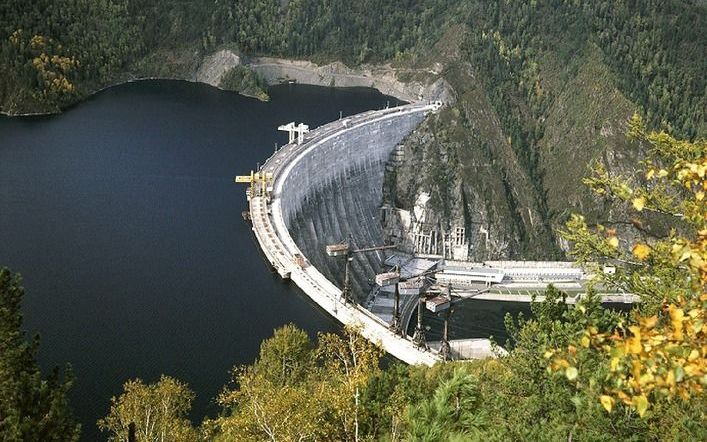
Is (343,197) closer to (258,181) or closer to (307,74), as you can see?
(258,181)

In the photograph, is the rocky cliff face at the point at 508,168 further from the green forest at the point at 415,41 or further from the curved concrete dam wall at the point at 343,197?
the curved concrete dam wall at the point at 343,197

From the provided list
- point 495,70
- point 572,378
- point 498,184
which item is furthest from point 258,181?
point 572,378

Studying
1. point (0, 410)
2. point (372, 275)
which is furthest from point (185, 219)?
point (0, 410)

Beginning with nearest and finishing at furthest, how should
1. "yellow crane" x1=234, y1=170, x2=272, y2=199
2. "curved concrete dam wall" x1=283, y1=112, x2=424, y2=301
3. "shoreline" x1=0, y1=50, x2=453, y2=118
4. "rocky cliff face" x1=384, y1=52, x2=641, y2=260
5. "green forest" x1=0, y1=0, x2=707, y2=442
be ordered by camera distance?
1. "green forest" x1=0, y1=0, x2=707, y2=442
2. "yellow crane" x1=234, y1=170, x2=272, y2=199
3. "curved concrete dam wall" x1=283, y1=112, x2=424, y2=301
4. "rocky cliff face" x1=384, y1=52, x2=641, y2=260
5. "shoreline" x1=0, y1=50, x2=453, y2=118

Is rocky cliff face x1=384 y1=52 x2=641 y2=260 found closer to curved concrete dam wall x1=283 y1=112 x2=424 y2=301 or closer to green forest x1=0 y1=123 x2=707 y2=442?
curved concrete dam wall x1=283 y1=112 x2=424 y2=301

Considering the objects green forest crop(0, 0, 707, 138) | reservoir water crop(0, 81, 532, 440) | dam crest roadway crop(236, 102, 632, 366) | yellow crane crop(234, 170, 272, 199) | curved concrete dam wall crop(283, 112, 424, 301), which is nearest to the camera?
reservoir water crop(0, 81, 532, 440)

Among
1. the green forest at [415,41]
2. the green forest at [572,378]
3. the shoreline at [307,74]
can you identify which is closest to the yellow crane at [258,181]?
the green forest at [415,41]

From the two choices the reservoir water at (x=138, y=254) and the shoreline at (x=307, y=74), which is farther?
the shoreline at (x=307, y=74)

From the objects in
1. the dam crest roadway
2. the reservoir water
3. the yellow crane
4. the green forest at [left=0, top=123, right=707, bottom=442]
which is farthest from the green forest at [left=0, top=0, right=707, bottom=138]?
A: the green forest at [left=0, top=123, right=707, bottom=442]
